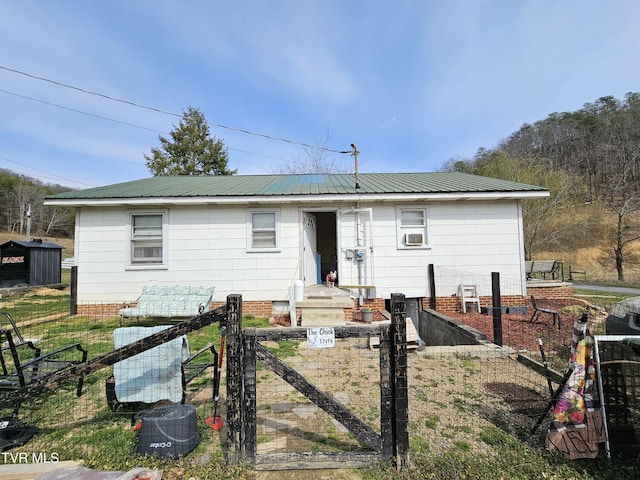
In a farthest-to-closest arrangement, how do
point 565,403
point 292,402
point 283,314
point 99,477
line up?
point 283,314
point 292,402
point 565,403
point 99,477

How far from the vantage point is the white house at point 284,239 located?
8445 mm

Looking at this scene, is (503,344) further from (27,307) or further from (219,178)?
(27,307)

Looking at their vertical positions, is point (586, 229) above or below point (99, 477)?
above

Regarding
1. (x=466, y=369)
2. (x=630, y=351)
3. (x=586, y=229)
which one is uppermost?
(x=586, y=229)

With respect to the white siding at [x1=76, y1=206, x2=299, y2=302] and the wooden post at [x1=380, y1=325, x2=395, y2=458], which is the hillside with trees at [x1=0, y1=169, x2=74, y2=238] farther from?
the wooden post at [x1=380, y1=325, x2=395, y2=458]

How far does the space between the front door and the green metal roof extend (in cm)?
103

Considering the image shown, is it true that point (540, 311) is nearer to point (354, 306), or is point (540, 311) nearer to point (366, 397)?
point (354, 306)

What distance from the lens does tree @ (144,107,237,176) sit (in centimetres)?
2938

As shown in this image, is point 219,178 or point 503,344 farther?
point 219,178

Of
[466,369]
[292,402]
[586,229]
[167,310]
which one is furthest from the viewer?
[586,229]

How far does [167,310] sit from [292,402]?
192 inches

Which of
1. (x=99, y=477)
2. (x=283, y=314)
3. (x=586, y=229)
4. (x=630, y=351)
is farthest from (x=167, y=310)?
(x=586, y=229)

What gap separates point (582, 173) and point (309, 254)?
172ft

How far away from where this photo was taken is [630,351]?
2680mm
